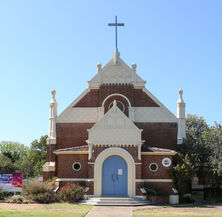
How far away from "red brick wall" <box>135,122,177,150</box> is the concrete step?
684cm

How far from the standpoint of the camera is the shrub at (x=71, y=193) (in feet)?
80.8

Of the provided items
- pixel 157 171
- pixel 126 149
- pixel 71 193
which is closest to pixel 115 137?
pixel 126 149

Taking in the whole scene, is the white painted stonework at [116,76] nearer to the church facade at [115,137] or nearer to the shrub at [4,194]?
the church facade at [115,137]

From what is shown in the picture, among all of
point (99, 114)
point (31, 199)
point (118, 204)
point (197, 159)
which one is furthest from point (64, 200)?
point (197, 159)

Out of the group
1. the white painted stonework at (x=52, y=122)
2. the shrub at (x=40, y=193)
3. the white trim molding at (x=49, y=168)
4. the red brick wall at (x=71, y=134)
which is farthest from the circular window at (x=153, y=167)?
the white painted stonework at (x=52, y=122)

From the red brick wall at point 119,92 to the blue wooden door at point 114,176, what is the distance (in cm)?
670

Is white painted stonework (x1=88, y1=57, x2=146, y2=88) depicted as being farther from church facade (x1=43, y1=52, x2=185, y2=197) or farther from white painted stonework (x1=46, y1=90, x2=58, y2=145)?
white painted stonework (x1=46, y1=90, x2=58, y2=145)

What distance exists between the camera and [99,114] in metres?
31.0

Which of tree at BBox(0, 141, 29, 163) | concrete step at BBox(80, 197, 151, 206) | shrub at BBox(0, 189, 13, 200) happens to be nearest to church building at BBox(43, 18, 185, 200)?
concrete step at BBox(80, 197, 151, 206)

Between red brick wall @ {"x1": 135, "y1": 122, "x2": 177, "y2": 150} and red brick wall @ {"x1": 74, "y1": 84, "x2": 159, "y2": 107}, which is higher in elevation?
red brick wall @ {"x1": 74, "y1": 84, "x2": 159, "y2": 107}

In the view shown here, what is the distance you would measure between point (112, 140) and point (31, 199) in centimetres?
732

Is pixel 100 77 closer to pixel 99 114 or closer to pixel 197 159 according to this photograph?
pixel 99 114

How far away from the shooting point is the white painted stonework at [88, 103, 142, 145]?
26172mm

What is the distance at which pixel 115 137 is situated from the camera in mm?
26234
